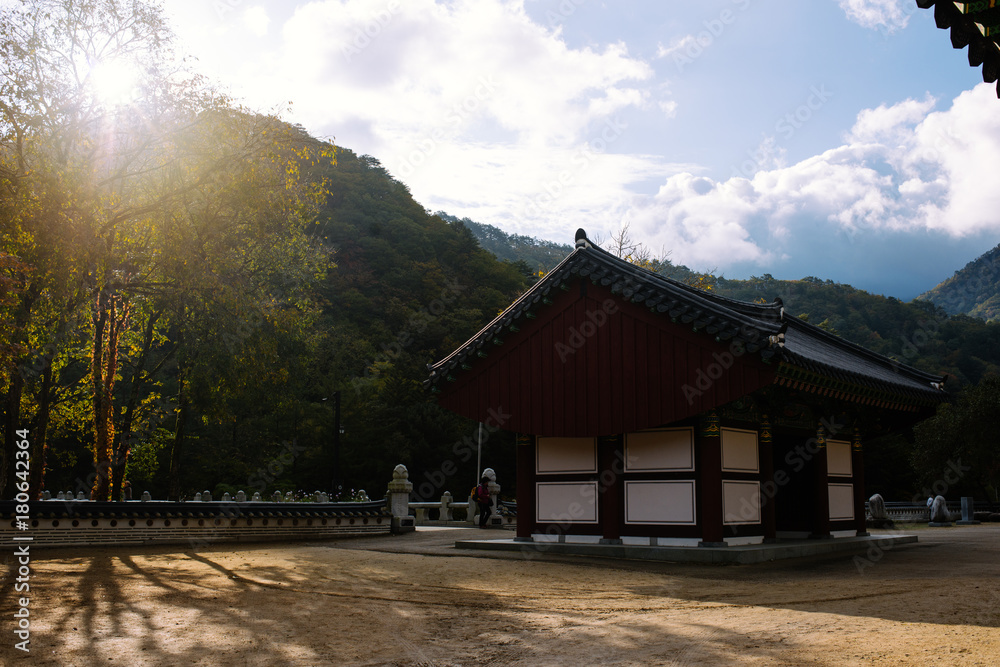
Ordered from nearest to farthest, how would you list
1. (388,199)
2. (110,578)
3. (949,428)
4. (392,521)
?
(110,578), (392,521), (949,428), (388,199)

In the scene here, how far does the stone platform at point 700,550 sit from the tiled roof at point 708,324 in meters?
3.29

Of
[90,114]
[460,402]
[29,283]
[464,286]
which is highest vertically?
[464,286]

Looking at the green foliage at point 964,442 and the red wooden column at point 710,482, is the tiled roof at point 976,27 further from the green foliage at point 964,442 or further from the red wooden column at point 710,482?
the green foliage at point 964,442

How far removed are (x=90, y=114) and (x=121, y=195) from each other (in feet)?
5.50

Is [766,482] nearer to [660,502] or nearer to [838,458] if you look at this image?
[660,502]

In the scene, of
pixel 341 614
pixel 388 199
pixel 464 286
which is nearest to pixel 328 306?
pixel 464 286

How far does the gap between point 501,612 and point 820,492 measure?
35.0ft

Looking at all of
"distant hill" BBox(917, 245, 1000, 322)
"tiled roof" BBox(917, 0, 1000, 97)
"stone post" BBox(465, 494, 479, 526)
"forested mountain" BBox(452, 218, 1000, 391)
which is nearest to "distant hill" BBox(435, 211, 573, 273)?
"forested mountain" BBox(452, 218, 1000, 391)

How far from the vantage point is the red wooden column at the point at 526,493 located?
15.4 m

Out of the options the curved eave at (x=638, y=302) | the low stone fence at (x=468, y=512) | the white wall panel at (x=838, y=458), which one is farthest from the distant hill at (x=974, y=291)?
the curved eave at (x=638, y=302)

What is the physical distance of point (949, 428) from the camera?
4006 cm

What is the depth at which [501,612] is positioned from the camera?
8312 millimetres

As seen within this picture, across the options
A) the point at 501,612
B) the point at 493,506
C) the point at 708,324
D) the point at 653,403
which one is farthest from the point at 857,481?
the point at 501,612

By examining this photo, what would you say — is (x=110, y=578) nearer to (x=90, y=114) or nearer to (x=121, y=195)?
(x=121, y=195)
